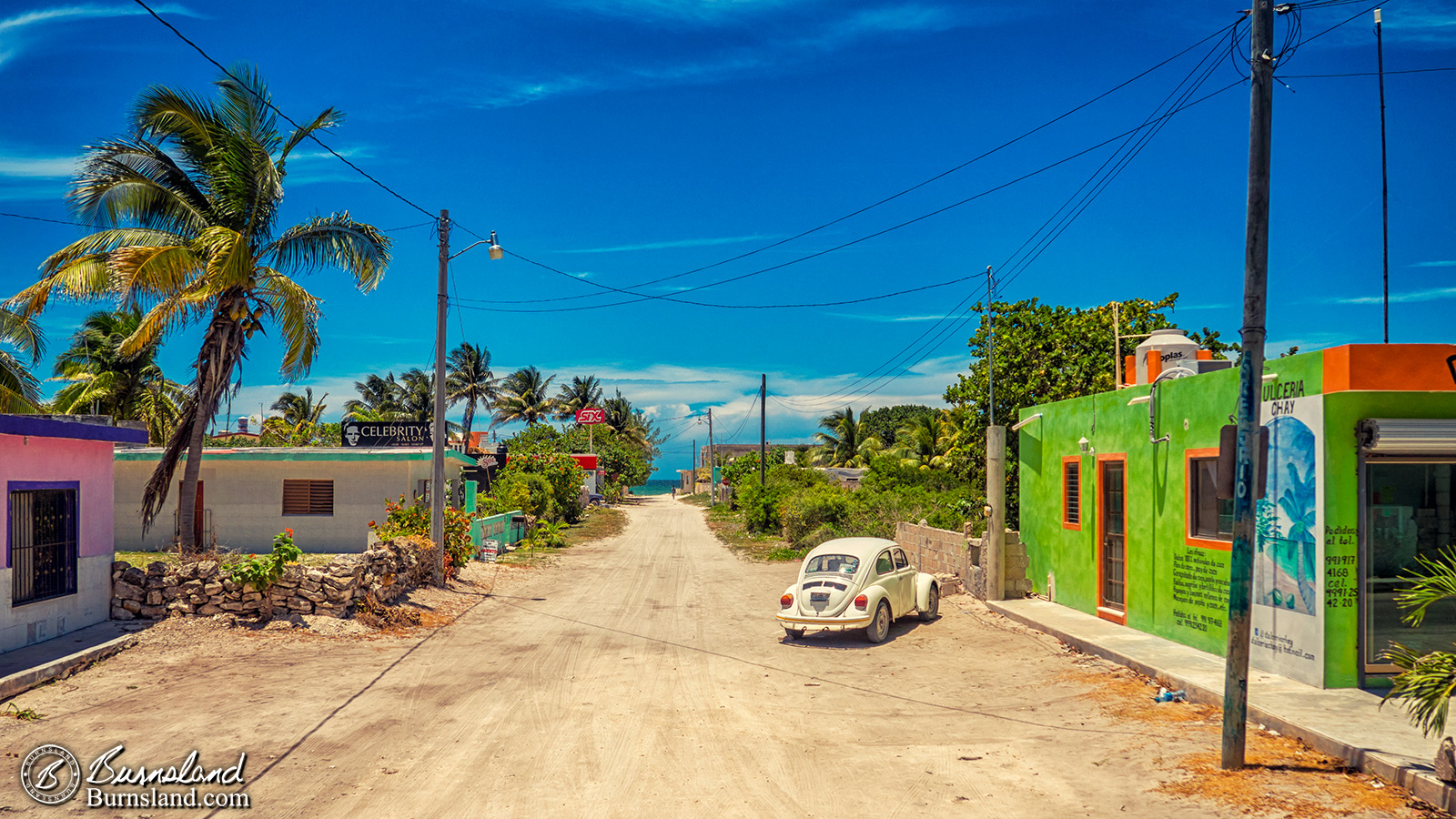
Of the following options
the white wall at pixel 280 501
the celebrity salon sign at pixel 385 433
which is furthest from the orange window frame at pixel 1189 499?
the celebrity salon sign at pixel 385 433

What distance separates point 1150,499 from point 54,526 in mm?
16735

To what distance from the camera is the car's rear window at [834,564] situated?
1485 cm

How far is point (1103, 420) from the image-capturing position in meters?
15.1

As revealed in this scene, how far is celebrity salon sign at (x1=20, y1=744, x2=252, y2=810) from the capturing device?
6914 millimetres

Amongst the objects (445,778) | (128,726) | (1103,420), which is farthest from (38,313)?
(1103,420)

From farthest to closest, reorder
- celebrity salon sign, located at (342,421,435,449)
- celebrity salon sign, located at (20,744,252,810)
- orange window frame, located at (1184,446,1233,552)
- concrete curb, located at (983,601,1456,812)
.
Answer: celebrity salon sign, located at (342,421,435,449) → orange window frame, located at (1184,446,1233,552) → celebrity salon sign, located at (20,744,252,810) → concrete curb, located at (983,601,1456,812)

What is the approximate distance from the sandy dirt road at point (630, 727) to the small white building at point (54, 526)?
5.55ft

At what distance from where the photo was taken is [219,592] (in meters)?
14.1

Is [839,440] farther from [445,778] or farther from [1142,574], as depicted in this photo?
[445,778]

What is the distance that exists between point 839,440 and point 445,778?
188 ft

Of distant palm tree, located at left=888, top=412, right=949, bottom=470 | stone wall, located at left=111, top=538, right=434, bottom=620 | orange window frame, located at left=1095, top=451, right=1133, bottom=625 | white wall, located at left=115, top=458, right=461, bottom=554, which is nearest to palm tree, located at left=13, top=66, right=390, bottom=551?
stone wall, located at left=111, top=538, right=434, bottom=620

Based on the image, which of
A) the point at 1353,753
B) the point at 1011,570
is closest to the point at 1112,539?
the point at 1011,570

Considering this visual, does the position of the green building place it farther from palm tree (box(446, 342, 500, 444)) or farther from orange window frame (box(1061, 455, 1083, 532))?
palm tree (box(446, 342, 500, 444))

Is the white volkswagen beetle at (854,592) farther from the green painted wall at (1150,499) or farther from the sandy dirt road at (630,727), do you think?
the green painted wall at (1150,499)
